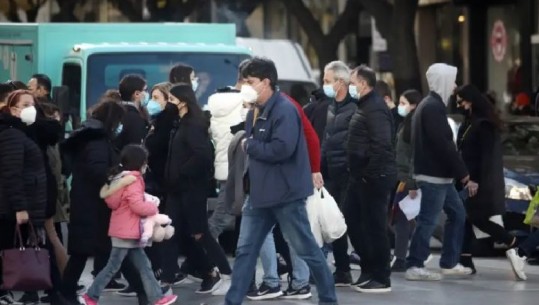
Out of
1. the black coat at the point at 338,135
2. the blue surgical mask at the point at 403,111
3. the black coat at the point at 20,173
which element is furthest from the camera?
the blue surgical mask at the point at 403,111

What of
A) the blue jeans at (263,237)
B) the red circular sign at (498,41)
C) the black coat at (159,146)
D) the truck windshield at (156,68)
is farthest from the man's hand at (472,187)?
the red circular sign at (498,41)

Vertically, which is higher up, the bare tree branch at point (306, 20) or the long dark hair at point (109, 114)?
the bare tree branch at point (306, 20)

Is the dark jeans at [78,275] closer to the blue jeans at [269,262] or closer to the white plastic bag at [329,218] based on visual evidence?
the blue jeans at [269,262]

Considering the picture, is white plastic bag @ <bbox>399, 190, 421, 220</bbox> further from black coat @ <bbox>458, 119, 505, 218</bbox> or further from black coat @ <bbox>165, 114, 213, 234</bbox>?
black coat @ <bbox>165, 114, 213, 234</bbox>

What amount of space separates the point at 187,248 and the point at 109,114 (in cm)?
173

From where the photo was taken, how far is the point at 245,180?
1126 cm

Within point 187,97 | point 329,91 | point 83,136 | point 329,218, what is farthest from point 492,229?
point 83,136

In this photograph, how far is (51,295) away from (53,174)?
91cm

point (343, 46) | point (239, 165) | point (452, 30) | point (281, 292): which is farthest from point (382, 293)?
point (343, 46)

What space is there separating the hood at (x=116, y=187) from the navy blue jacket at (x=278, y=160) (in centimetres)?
→ 101

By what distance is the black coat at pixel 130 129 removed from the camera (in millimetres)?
Result: 12961

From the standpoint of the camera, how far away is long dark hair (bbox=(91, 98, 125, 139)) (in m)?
11.9

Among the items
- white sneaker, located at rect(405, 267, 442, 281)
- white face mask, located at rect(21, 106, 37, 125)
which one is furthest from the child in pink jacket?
white sneaker, located at rect(405, 267, 442, 281)

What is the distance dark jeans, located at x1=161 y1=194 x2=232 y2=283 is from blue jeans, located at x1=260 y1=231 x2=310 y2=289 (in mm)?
381
